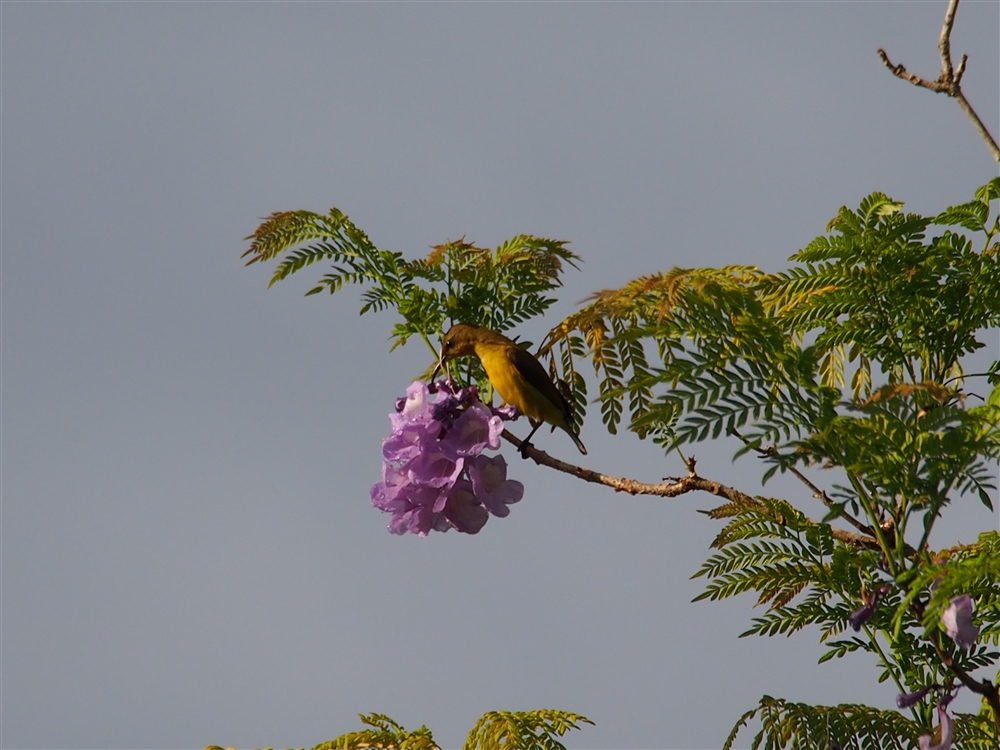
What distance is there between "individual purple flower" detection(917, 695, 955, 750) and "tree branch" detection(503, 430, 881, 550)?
1.51 feet

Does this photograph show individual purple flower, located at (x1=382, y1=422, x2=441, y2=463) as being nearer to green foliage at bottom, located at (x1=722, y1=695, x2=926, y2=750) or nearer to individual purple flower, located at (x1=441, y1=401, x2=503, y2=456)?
individual purple flower, located at (x1=441, y1=401, x2=503, y2=456)

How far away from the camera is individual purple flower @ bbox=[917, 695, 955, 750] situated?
9.62 feet

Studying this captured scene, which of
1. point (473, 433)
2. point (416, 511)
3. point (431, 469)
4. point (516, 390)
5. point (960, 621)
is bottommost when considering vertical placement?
point (960, 621)

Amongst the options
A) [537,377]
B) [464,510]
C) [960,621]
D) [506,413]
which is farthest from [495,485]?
[960,621]

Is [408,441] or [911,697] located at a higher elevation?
[408,441]

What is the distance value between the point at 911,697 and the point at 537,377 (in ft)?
7.43

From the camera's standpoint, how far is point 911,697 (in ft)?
9.75

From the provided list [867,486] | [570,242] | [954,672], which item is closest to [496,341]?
[570,242]

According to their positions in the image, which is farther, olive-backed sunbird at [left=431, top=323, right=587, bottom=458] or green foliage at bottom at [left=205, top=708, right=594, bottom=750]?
olive-backed sunbird at [left=431, top=323, right=587, bottom=458]

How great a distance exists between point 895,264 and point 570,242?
3.96 feet

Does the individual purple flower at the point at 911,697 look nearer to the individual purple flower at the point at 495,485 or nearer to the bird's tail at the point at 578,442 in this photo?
the individual purple flower at the point at 495,485

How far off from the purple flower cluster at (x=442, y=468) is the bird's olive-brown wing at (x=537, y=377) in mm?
1156

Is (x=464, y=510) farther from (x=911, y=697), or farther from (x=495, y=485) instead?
(x=911, y=697)

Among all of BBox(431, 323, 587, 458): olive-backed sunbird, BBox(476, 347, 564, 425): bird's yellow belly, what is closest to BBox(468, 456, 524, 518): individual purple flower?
BBox(431, 323, 587, 458): olive-backed sunbird
